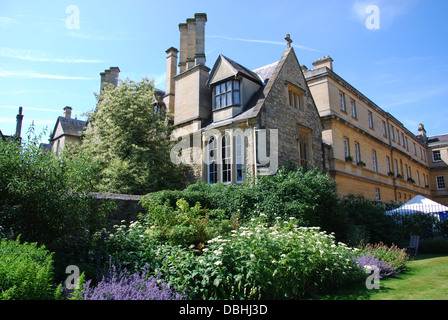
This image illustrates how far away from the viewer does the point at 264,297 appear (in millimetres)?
5680

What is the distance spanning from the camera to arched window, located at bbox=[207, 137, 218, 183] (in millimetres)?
16031

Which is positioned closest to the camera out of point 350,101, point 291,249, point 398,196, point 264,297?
point 264,297

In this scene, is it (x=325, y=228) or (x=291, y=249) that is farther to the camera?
(x=325, y=228)

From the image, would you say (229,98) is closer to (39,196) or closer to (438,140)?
(39,196)

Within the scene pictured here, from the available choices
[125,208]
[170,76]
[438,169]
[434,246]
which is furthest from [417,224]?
[438,169]

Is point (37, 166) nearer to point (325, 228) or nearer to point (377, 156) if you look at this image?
point (325, 228)

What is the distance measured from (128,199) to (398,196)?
30011 millimetres

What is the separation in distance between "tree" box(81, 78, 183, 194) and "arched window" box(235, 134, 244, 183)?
139 inches

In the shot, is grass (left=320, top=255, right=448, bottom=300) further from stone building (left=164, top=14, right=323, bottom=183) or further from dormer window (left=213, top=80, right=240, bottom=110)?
dormer window (left=213, top=80, right=240, bottom=110)

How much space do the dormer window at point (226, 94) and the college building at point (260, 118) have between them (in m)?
0.05

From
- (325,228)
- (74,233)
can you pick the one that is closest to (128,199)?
(74,233)

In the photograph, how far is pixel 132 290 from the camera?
4.78 m
